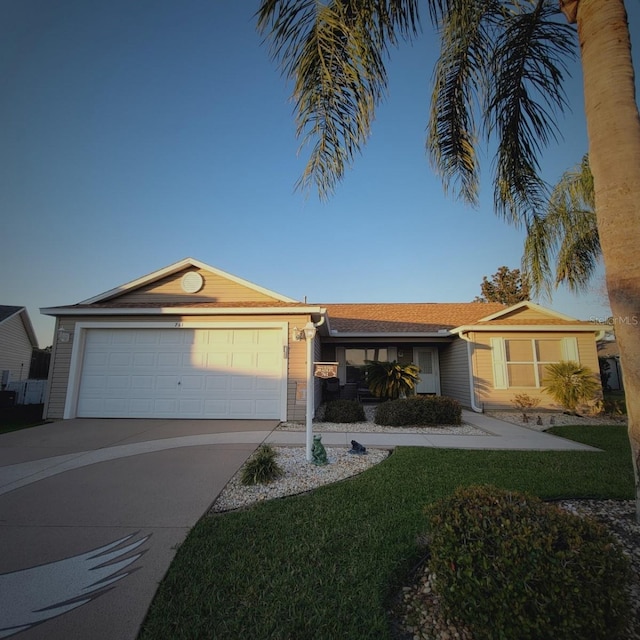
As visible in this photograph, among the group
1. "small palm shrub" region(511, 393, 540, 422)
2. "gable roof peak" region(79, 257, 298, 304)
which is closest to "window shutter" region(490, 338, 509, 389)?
"small palm shrub" region(511, 393, 540, 422)

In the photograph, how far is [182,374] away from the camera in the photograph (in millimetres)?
8758

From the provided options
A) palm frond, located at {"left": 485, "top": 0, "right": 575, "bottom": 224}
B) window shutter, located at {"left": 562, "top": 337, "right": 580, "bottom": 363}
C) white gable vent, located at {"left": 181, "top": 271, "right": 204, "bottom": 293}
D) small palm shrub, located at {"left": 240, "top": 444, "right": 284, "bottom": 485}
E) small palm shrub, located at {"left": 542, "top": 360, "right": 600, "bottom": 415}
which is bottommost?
small palm shrub, located at {"left": 240, "top": 444, "right": 284, "bottom": 485}

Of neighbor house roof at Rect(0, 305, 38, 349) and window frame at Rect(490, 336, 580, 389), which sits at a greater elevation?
neighbor house roof at Rect(0, 305, 38, 349)

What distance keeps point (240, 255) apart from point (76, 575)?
30.6 feet

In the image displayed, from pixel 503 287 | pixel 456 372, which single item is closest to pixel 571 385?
pixel 456 372

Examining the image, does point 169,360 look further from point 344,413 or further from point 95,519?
point 95,519

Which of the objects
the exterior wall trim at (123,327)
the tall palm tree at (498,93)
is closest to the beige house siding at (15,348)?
the exterior wall trim at (123,327)

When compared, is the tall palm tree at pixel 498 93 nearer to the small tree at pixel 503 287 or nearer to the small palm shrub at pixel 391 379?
the small palm shrub at pixel 391 379

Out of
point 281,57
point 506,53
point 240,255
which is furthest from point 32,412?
point 506,53

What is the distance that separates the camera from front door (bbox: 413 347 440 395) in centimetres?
1400

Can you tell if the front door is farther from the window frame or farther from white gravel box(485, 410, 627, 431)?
white gravel box(485, 410, 627, 431)

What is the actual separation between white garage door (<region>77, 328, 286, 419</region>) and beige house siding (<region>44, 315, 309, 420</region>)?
0.28m

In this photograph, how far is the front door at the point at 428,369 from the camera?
14.0 meters

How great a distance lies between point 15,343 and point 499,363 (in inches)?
980
